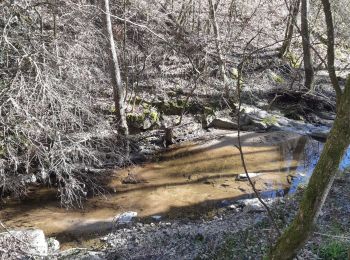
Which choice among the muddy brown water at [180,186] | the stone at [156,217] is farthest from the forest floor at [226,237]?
the muddy brown water at [180,186]

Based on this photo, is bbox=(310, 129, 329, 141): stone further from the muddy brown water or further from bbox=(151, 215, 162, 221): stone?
bbox=(151, 215, 162, 221): stone

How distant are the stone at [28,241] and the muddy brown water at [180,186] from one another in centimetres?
54

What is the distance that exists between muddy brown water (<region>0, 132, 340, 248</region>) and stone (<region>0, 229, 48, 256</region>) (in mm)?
536

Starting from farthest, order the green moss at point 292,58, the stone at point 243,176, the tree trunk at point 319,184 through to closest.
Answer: the green moss at point 292,58 < the stone at point 243,176 < the tree trunk at point 319,184

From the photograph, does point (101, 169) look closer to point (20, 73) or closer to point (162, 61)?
point (20, 73)

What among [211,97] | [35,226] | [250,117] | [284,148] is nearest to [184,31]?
[211,97]

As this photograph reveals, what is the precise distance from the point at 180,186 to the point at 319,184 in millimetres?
7581

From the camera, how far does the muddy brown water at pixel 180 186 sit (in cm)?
852

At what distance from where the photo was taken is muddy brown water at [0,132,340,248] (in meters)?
8.52

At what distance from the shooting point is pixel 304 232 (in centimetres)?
254

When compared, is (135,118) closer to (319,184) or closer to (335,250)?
(335,250)

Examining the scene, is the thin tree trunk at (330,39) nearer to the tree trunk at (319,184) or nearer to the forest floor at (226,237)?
the tree trunk at (319,184)

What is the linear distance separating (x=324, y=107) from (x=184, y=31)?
226 inches

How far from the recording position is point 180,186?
9.88m
